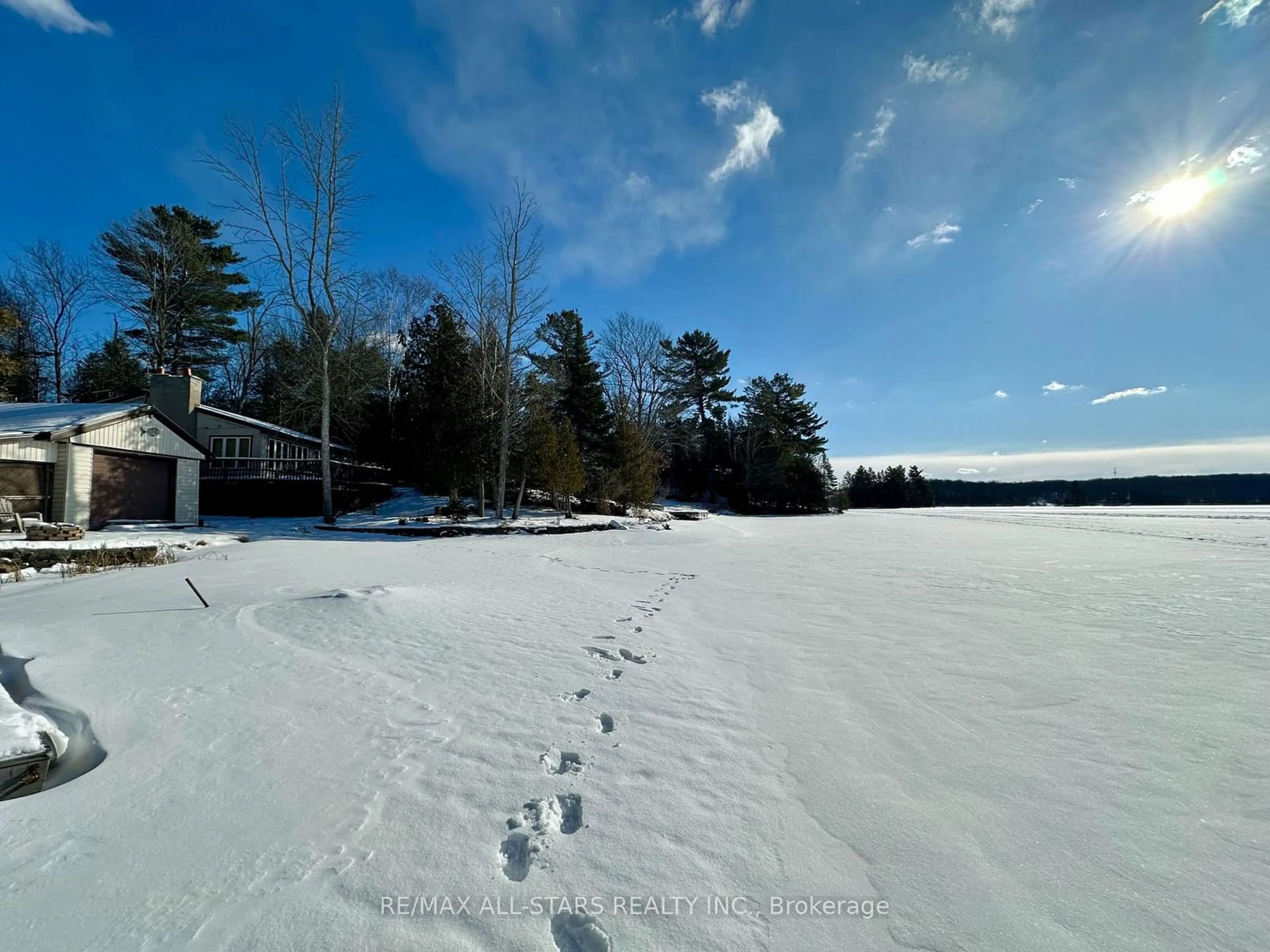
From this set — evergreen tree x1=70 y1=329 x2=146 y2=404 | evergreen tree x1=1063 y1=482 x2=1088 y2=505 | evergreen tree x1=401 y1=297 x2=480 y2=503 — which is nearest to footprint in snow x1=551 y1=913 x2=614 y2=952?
evergreen tree x1=401 y1=297 x2=480 y2=503

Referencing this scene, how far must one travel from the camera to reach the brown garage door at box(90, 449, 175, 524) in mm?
13875

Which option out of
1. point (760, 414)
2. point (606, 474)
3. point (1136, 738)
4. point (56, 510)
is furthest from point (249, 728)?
point (760, 414)

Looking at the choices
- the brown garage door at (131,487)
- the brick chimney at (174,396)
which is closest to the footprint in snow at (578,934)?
the brown garage door at (131,487)

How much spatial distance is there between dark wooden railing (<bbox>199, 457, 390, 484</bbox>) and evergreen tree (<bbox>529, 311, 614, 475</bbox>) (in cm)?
1028

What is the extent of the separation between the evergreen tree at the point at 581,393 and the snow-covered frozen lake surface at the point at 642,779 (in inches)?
765

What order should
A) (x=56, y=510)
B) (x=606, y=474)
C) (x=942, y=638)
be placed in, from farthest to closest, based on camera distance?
(x=606, y=474), (x=56, y=510), (x=942, y=638)

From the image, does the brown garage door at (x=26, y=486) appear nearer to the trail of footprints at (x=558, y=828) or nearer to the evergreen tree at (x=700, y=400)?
the trail of footprints at (x=558, y=828)

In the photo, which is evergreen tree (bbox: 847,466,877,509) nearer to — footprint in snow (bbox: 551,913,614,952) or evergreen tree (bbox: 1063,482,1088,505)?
evergreen tree (bbox: 1063,482,1088,505)

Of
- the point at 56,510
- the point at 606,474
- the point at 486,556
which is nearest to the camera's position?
the point at 486,556

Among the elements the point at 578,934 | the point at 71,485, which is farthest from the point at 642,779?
the point at 71,485

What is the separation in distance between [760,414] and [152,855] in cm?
3968

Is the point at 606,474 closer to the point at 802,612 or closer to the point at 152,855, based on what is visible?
the point at 802,612

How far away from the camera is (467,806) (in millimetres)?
2174

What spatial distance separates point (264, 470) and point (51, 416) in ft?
23.0
